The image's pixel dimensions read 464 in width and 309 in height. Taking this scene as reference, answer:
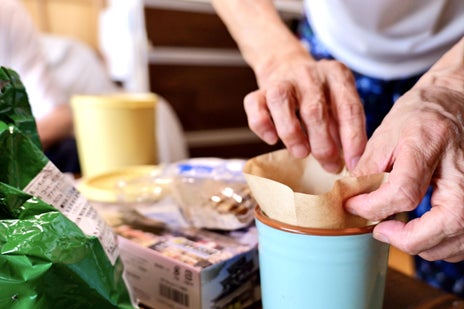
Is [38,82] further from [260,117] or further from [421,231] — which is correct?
[421,231]

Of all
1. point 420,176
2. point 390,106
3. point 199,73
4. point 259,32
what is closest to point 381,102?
point 390,106

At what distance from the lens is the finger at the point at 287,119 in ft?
1.54

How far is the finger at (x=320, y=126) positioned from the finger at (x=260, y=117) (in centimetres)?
4

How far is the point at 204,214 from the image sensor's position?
0.54m

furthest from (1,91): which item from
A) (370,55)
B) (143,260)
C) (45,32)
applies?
(45,32)

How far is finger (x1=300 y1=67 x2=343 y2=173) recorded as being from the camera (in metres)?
0.47

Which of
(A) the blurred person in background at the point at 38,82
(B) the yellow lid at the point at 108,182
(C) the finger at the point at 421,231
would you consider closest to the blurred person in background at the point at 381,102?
(C) the finger at the point at 421,231

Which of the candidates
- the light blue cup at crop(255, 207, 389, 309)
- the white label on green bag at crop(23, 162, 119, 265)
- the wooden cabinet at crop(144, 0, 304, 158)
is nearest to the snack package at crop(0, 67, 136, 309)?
the white label on green bag at crop(23, 162, 119, 265)

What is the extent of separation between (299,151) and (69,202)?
0.24m

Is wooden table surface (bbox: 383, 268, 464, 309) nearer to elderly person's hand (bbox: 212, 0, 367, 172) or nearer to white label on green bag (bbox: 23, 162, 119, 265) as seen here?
elderly person's hand (bbox: 212, 0, 367, 172)

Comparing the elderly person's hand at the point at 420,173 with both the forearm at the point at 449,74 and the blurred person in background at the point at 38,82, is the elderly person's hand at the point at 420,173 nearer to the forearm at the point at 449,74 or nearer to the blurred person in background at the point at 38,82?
the forearm at the point at 449,74

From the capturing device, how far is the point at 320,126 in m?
0.49

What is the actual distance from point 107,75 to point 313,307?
235 centimetres

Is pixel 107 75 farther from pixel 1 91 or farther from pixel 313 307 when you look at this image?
pixel 313 307
